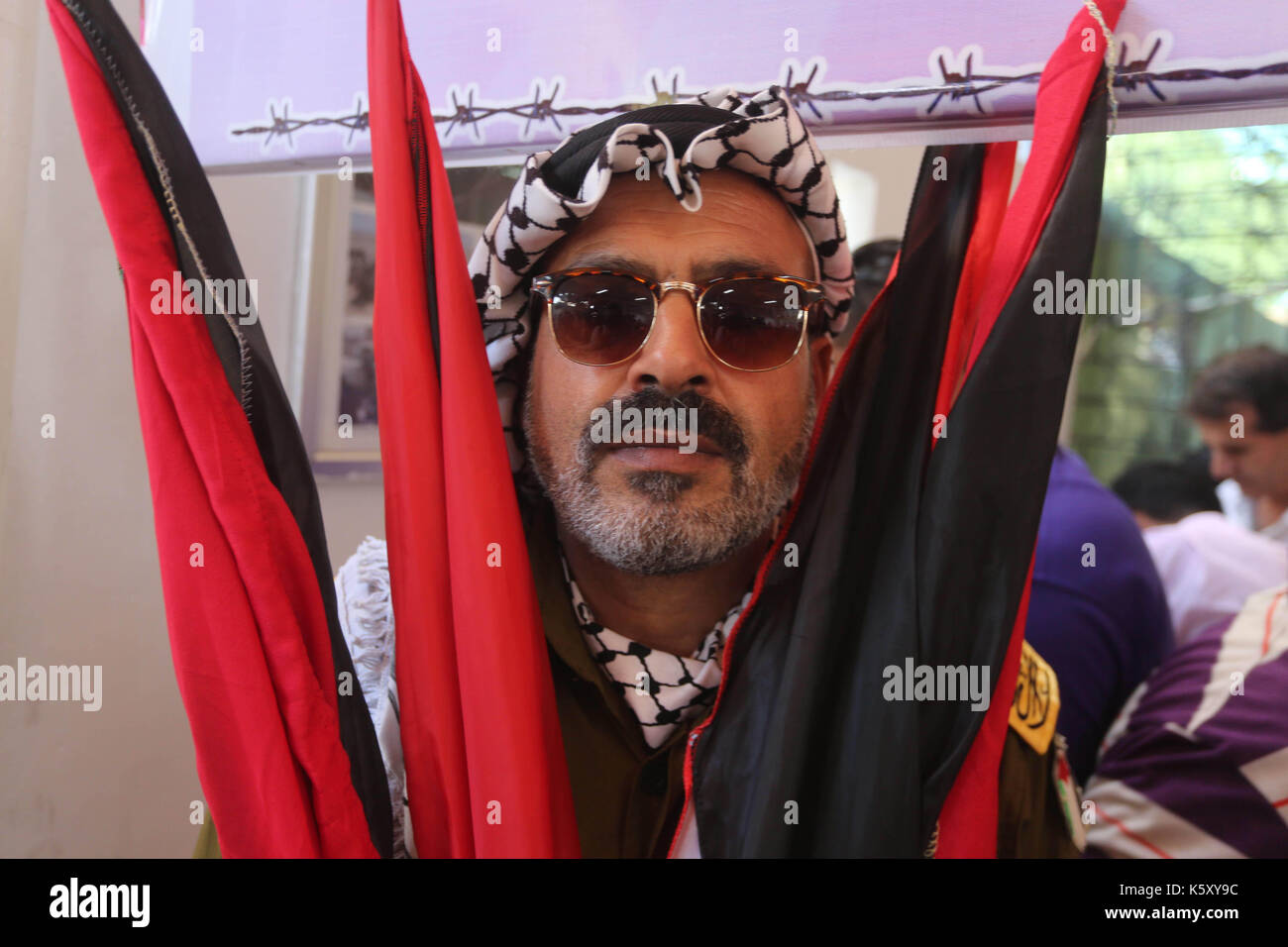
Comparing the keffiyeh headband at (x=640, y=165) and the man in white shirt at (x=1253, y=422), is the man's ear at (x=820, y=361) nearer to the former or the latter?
the keffiyeh headband at (x=640, y=165)

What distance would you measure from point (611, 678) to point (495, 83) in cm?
77

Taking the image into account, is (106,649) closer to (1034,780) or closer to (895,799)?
(895,799)

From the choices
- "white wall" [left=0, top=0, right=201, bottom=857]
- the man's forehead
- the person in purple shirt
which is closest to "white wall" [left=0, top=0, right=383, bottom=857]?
"white wall" [left=0, top=0, right=201, bottom=857]

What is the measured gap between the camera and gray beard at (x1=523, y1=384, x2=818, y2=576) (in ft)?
3.61

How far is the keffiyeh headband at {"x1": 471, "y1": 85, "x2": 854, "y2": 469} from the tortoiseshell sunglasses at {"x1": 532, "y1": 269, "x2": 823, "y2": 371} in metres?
0.08

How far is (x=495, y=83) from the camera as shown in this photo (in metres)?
1.09

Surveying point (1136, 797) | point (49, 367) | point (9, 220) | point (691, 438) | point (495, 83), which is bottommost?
point (1136, 797)

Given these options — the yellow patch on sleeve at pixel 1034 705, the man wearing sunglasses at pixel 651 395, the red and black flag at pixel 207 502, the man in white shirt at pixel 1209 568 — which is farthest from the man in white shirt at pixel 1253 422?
the red and black flag at pixel 207 502

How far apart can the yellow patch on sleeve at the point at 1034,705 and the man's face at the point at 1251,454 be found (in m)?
2.01

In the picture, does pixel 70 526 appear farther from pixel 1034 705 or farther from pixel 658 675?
pixel 1034 705

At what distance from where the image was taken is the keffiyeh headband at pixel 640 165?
1.04m

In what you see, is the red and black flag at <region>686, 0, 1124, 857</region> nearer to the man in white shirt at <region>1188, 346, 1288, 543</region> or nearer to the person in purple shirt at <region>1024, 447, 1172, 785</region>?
the person in purple shirt at <region>1024, 447, 1172, 785</region>
